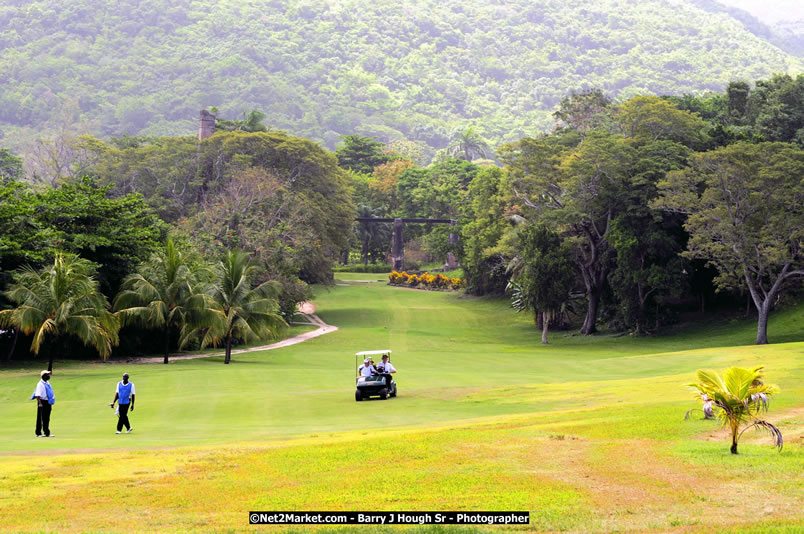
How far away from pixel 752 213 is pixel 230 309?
99.7ft

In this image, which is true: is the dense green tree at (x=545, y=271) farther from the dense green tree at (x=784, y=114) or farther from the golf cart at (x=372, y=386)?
the golf cart at (x=372, y=386)

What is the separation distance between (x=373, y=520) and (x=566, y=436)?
690 centimetres

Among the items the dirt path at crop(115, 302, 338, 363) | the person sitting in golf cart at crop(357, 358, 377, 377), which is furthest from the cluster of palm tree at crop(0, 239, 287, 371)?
the person sitting in golf cart at crop(357, 358, 377, 377)

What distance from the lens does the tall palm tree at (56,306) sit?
3700cm

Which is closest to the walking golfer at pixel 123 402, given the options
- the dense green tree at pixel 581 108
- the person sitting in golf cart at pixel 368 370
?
the person sitting in golf cart at pixel 368 370

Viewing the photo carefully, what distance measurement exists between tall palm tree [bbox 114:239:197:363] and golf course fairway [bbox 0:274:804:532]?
29.2ft

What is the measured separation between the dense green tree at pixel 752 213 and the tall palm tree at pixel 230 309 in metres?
25.5

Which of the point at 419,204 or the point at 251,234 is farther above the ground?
the point at 419,204

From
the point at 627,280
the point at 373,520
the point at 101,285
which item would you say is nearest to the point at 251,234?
the point at 101,285

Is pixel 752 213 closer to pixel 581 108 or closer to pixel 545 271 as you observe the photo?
pixel 545 271

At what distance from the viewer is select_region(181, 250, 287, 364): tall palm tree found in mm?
44719

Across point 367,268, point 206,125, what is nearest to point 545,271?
point 206,125

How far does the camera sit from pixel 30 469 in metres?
14.5

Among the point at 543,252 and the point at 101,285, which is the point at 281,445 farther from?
the point at 543,252
